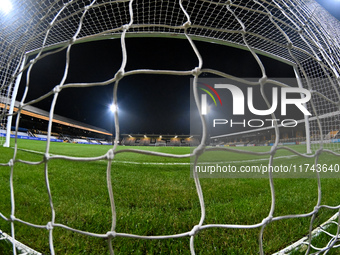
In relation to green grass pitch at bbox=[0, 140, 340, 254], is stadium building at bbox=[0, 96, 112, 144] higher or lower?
higher

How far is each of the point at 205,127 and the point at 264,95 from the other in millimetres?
199

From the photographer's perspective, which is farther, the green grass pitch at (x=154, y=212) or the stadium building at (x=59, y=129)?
the stadium building at (x=59, y=129)

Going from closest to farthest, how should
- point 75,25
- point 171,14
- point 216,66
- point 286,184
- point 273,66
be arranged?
1. point 286,184
2. point 171,14
3. point 75,25
4. point 273,66
5. point 216,66

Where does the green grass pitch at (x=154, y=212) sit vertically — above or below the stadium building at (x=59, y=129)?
below

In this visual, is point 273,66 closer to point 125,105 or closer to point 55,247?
point 55,247

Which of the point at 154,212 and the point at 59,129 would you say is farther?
the point at 59,129

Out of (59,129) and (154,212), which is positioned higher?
(59,129)

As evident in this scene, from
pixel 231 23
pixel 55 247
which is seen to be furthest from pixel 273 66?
pixel 55 247

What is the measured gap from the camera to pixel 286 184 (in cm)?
114

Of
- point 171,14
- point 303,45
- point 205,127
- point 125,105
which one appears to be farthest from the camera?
point 125,105

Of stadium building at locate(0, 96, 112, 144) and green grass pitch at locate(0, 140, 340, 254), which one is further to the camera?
stadium building at locate(0, 96, 112, 144)

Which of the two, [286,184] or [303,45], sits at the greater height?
[303,45]

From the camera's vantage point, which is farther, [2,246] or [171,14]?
[171,14]

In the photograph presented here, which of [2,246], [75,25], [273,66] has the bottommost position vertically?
[2,246]
